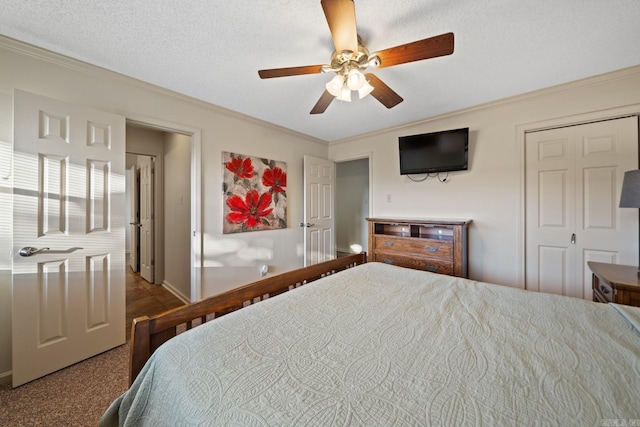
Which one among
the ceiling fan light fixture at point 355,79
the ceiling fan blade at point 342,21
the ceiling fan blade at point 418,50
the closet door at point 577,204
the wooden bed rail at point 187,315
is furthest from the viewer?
the closet door at point 577,204

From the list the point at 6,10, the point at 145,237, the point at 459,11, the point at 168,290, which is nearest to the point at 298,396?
the point at 459,11

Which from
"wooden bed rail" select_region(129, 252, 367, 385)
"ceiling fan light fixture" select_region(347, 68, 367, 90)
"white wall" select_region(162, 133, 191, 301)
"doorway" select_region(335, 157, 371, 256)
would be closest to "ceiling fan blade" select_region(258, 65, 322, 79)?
"ceiling fan light fixture" select_region(347, 68, 367, 90)

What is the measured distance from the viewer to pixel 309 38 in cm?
155

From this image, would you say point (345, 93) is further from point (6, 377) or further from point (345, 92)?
point (6, 377)

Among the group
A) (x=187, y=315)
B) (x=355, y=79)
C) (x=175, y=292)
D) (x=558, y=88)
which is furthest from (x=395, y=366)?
(x=175, y=292)

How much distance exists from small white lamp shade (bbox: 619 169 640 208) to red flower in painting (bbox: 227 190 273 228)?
3132mm

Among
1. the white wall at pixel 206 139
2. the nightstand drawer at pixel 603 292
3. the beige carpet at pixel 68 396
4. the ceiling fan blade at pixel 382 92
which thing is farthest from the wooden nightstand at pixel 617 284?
the beige carpet at pixel 68 396

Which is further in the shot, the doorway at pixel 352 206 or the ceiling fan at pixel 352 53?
the doorway at pixel 352 206

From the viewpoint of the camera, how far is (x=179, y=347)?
0.83 meters

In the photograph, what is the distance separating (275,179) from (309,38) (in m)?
1.86

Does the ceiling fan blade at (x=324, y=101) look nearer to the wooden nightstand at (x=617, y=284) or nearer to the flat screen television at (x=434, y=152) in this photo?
the flat screen television at (x=434, y=152)

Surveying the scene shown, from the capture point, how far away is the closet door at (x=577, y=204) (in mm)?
1984

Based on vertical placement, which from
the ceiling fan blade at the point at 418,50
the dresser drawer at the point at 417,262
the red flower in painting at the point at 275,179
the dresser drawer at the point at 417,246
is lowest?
the dresser drawer at the point at 417,262

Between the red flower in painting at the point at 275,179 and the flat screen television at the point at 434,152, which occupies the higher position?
the flat screen television at the point at 434,152
